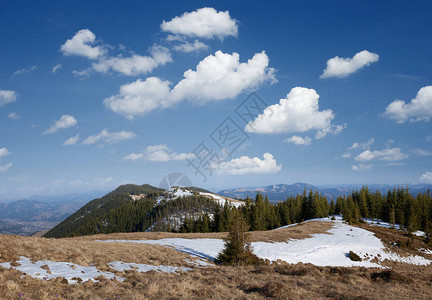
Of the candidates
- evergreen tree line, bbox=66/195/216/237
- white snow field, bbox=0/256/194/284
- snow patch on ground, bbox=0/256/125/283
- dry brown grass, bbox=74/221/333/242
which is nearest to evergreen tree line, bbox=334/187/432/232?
dry brown grass, bbox=74/221/333/242

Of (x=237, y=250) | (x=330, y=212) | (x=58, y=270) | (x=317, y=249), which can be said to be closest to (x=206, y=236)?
(x=317, y=249)

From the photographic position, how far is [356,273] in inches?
663

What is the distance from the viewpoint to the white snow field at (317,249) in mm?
30109

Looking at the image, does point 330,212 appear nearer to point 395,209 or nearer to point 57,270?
point 395,209

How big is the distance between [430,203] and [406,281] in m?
79.4

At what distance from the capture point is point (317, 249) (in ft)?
118

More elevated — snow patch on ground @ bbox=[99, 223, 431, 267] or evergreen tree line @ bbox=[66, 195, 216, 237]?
snow patch on ground @ bbox=[99, 223, 431, 267]

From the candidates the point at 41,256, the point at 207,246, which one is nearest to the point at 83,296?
the point at 41,256

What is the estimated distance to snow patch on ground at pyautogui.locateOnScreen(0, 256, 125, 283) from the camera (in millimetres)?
11133

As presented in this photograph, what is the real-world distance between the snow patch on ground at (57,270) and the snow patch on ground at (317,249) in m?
15.0

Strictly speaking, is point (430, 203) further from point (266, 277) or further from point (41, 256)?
point (41, 256)

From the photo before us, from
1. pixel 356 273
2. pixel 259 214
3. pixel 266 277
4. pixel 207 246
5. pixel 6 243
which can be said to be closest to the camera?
pixel 6 243

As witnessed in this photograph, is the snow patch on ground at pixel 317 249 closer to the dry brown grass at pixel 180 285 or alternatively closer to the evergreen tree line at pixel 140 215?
the dry brown grass at pixel 180 285

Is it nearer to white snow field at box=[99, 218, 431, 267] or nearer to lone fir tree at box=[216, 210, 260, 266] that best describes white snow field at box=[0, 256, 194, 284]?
lone fir tree at box=[216, 210, 260, 266]
